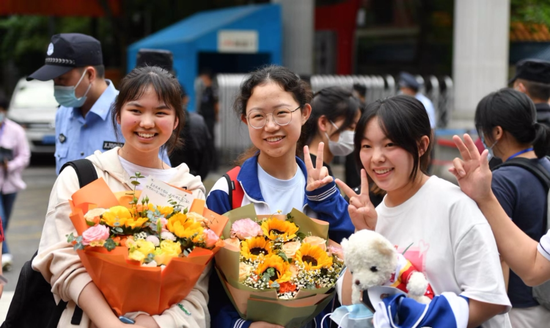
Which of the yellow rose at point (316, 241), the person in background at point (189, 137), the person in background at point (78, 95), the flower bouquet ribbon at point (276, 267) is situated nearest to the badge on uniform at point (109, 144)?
the person in background at point (78, 95)

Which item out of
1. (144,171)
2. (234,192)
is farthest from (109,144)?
(234,192)

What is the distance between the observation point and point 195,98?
1548cm

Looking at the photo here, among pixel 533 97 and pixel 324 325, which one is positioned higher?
pixel 533 97

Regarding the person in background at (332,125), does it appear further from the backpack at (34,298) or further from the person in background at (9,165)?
the person in background at (9,165)

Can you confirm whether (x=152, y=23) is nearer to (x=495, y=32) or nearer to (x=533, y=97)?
(x=495, y=32)

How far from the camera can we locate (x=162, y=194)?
273 cm

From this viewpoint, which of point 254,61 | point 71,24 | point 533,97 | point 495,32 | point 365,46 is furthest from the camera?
point 71,24

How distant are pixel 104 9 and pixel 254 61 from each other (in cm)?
458

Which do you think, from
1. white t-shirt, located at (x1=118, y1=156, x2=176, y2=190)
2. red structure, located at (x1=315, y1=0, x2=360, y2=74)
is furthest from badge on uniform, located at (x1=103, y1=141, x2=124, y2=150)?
red structure, located at (x1=315, y1=0, x2=360, y2=74)

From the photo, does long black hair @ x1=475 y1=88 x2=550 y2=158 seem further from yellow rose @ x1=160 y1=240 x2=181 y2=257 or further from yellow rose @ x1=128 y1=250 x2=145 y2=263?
yellow rose @ x1=128 y1=250 x2=145 y2=263

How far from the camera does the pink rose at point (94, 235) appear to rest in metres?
2.41

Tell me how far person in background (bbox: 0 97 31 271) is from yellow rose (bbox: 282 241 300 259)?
539 cm

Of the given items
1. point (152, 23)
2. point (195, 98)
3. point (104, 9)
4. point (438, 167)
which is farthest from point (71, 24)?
point (438, 167)

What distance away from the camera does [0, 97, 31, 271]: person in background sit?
745 centimetres
